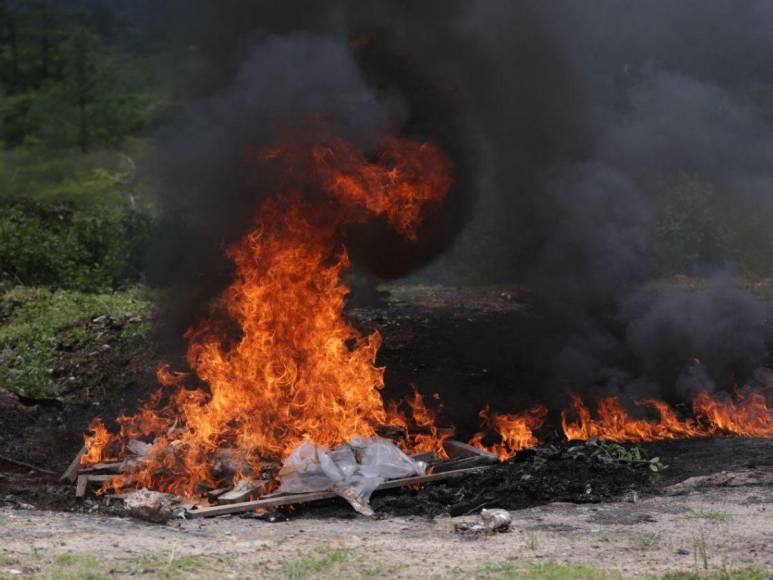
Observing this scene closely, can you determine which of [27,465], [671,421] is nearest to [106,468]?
[27,465]

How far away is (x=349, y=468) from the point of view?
7.88 m

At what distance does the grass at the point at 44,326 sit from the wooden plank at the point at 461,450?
5550mm

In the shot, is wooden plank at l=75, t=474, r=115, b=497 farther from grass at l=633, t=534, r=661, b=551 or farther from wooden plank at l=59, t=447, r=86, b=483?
grass at l=633, t=534, r=661, b=551

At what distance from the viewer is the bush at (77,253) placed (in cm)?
1741

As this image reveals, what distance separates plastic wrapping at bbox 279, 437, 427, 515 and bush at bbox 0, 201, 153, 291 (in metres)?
10.4

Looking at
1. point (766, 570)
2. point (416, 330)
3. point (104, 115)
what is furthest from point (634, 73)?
point (104, 115)

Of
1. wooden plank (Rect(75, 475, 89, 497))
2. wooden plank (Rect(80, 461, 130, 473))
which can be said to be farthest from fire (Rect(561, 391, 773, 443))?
wooden plank (Rect(75, 475, 89, 497))

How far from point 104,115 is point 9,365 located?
1697cm

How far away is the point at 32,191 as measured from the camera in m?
22.8

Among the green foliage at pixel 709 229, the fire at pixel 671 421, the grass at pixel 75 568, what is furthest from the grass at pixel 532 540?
the green foliage at pixel 709 229

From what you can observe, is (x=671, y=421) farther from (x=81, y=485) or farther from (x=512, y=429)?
(x=81, y=485)

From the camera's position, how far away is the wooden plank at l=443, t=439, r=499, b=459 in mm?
8602

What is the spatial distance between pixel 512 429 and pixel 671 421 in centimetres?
180

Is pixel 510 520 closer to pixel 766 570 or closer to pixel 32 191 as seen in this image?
pixel 766 570
